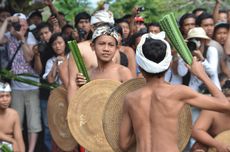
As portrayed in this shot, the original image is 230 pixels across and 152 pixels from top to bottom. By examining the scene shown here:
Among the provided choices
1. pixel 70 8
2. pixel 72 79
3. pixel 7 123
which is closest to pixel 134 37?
pixel 7 123

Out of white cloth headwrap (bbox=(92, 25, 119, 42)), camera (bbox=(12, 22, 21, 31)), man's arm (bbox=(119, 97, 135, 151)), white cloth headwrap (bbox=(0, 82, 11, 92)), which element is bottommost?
white cloth headwrap (bbox=(0, 82, 11, 92))

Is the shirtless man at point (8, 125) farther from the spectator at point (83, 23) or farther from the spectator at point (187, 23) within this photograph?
the spectator at point (187, 23)

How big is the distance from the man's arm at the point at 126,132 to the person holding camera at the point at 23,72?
441 centimetres

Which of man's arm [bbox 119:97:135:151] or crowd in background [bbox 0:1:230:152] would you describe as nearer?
man's arm [bbox 119:97:135:151]

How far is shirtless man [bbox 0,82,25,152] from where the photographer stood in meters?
8.76

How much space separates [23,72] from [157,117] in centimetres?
483

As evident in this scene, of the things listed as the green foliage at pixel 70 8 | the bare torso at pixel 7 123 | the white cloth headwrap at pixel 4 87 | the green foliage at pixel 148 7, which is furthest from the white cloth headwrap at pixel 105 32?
the green foliage at pixel 70 8

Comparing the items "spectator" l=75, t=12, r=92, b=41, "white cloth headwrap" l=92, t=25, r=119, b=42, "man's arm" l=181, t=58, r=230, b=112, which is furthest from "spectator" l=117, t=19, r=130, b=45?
"man's arm" l=181, t=58, r=230, b=112

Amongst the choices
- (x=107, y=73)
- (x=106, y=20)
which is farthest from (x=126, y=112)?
(x=106, y=20)

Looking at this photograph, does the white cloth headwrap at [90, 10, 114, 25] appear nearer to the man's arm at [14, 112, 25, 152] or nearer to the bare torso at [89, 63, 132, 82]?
the bare torso at [89, 63, 132, 82]

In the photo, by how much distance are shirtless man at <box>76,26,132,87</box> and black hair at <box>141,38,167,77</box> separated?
5.09 feet

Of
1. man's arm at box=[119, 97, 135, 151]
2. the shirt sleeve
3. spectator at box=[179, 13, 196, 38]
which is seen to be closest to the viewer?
man's arm at box=[119, 97, 135, 151]

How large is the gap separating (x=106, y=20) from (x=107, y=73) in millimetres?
886

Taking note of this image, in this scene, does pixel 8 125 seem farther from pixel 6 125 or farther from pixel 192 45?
pixel 192 45
